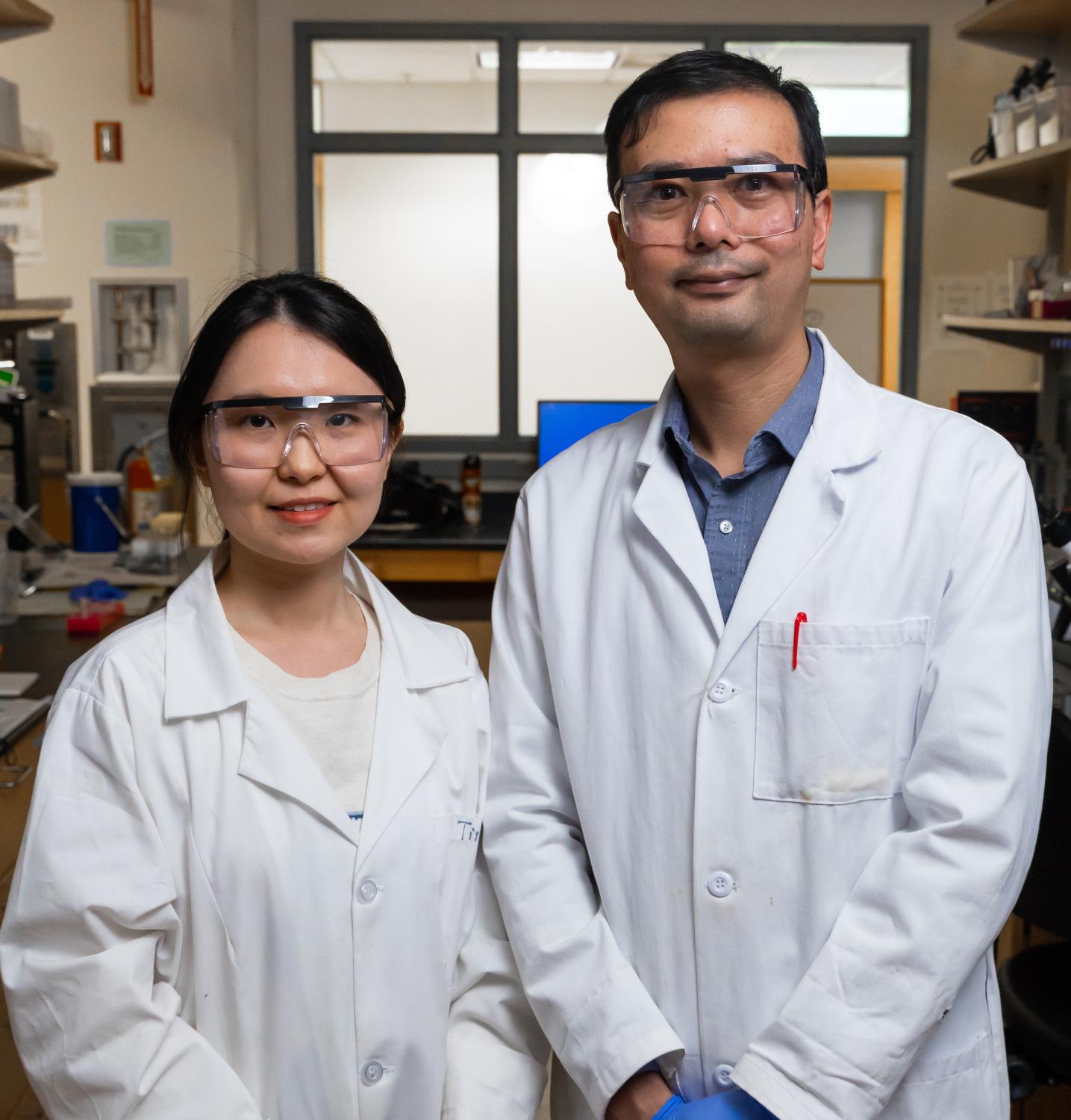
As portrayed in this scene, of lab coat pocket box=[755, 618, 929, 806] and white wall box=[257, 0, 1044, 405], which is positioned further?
white wall box=[257, 0, 1044, 405]

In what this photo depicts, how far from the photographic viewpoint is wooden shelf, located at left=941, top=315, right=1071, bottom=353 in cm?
286

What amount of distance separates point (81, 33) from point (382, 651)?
12.5 feet

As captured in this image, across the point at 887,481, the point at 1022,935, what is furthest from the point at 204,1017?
the point at 1022,935

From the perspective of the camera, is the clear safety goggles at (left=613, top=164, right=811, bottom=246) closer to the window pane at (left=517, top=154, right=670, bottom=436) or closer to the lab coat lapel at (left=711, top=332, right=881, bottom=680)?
the lab coat lapel at (left=711, top=332, right=881, bottom=680)

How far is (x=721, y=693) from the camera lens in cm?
118

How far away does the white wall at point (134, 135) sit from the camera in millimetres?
4230

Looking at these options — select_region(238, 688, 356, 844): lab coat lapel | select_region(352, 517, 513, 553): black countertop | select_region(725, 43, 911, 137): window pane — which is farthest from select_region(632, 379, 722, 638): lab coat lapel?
select_region(725, 43, 911, 137): window pane

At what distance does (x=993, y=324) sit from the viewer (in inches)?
123

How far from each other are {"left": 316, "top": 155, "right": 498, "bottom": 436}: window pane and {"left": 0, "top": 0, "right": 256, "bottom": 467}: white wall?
0.61m

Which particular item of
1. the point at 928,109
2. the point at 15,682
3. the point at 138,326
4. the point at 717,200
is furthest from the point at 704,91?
the point at 928,109

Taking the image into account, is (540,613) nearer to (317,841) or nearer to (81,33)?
(317,841)

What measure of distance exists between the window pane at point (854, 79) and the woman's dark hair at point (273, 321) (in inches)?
160

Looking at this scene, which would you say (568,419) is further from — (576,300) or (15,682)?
(15,682)

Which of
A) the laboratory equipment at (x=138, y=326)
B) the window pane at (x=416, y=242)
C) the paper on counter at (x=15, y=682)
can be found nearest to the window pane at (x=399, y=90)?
the window pane at (x=416, y=242)
